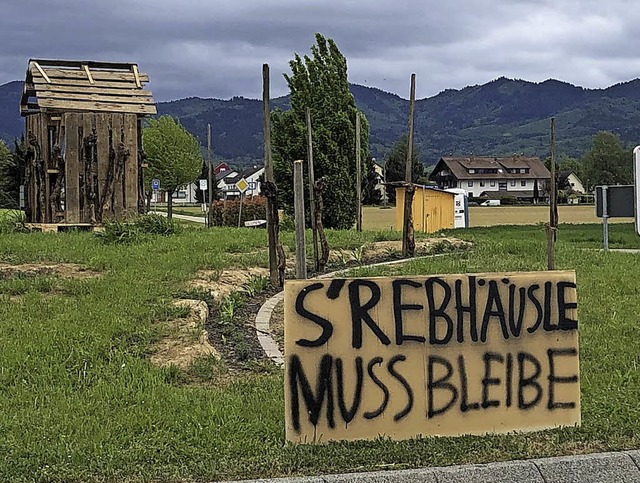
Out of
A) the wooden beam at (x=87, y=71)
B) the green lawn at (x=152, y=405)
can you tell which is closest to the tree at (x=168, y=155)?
the wooden beam at (x=87, y=71)

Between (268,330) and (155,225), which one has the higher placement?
(155,225)

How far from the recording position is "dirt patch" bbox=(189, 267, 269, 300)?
1041cm

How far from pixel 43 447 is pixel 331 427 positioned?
1703 millimetres

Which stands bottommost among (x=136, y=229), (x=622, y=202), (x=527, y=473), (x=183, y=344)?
(x=527, y=473)

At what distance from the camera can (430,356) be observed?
5566mm

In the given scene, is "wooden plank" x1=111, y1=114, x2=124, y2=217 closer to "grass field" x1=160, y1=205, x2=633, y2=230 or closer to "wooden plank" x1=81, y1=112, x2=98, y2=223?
"wooden plank" x1=81, y1=112, x2=98, y2=223

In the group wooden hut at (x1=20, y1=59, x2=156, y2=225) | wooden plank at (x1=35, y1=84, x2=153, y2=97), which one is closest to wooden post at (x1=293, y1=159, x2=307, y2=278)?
wooden hut at (x1=20, y1=59, x2=156, y2=225)

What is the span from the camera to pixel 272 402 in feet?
20.0

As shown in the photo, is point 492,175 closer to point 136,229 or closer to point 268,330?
point 136,229

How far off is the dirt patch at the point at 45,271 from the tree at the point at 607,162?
10039cm

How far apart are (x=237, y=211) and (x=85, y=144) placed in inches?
760

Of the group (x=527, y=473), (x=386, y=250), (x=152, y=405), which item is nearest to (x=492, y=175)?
(x=386, y=250)

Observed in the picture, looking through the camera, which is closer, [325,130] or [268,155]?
[268,155]

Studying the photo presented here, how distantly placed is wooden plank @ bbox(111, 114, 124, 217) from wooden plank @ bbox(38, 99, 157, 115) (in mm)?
187
